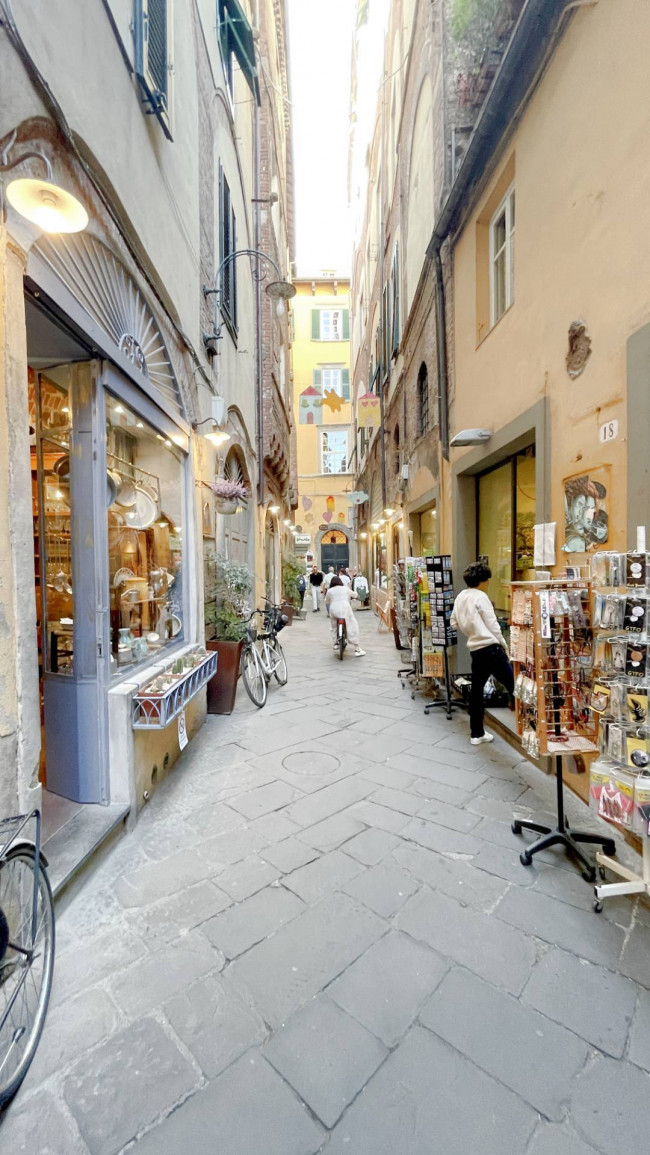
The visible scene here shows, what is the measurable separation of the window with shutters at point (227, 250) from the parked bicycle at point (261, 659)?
4.29 m

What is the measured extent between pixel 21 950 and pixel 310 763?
2.50 m

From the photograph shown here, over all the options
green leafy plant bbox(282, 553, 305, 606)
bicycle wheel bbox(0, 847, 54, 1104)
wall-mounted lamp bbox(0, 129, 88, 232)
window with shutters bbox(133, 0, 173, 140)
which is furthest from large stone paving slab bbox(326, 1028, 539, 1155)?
green leafy plant bbox(282, 553, 305, 606)

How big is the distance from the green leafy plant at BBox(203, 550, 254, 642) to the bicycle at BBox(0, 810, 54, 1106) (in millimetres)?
3564

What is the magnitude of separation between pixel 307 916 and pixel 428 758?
204 centimetres

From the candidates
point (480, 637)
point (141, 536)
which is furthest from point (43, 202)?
point (480, 637)

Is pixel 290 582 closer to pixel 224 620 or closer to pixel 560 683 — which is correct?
pixel 224 620

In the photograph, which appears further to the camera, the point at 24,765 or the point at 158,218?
the point at 158,218

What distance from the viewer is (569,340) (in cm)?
329

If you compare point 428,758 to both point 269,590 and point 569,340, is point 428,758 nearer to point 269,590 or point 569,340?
point 569,340

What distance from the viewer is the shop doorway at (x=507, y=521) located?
4.66 m

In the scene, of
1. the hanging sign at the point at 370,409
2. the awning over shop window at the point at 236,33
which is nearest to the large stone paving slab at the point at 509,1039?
the awning over shop window at the point at 236,33

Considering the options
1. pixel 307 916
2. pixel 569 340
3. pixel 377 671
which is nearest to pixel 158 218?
pixel 569 340

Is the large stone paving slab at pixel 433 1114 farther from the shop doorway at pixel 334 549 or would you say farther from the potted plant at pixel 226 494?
the shop doorway at pixel 334 549

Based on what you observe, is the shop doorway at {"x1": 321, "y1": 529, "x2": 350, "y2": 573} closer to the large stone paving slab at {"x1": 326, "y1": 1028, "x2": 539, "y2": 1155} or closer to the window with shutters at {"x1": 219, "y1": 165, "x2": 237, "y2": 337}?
the window with shutters at {"x1": 219, "y1": 165, "x2": 237, "y2": 337}
